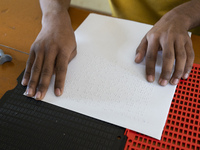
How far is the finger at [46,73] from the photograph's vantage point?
69cm

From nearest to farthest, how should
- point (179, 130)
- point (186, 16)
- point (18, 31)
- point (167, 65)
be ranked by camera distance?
point (179, 130) → point (167, 65) → point (186, 16) → point (18, 31)

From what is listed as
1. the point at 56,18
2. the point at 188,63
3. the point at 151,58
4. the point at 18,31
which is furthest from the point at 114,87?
the point at 18,31

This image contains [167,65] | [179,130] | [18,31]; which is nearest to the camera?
[179,130]

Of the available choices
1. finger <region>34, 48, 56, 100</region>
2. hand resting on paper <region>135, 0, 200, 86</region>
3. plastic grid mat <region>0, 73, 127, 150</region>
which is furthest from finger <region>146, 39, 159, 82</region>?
finger <region>34, 48, 56, 100</region>

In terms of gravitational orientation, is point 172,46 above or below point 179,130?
above

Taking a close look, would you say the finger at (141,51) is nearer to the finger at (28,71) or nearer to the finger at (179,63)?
the finger at (179,63)

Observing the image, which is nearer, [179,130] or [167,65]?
[179,130]

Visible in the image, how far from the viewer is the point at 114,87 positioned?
714 mm

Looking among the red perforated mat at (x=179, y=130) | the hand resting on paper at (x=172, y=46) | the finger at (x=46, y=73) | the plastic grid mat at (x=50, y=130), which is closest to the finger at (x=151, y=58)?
the hand resting on paper at (x=172, y=46)

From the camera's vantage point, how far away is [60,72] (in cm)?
74

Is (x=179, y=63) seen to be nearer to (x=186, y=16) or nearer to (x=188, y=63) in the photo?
(x=188, y=63)

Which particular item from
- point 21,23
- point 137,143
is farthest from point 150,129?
point 21,23

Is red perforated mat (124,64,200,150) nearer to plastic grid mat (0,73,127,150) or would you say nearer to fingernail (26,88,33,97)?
plastic grid mat (0,73,127,150)

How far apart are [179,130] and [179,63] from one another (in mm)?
238
